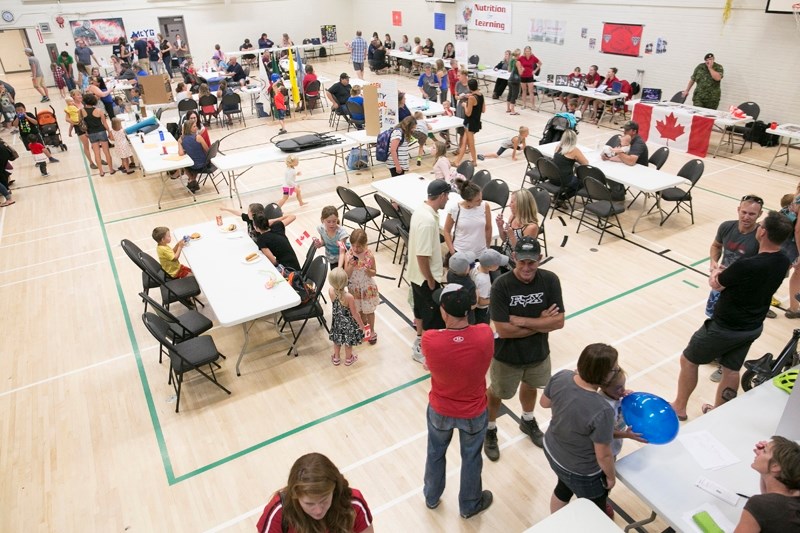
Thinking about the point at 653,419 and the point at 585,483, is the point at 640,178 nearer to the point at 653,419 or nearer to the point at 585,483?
the point at 653,419

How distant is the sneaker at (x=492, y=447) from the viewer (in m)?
4.20

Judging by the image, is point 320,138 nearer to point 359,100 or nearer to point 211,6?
point 359,100

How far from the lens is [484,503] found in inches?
149

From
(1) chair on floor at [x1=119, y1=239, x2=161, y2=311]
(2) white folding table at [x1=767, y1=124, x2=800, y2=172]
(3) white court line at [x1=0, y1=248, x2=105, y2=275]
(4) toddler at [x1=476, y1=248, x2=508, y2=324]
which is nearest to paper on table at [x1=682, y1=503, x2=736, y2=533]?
(4) toddler at [x1=476, y1=248, x2=508, y2=324]

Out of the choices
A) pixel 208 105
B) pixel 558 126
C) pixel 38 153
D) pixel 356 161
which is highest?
pixel 558 126

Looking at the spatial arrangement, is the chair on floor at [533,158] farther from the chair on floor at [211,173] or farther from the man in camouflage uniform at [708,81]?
the man in camouflage uniform at [708,81]

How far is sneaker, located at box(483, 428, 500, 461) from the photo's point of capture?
4195 mm

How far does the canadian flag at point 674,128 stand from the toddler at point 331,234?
8.84 metres

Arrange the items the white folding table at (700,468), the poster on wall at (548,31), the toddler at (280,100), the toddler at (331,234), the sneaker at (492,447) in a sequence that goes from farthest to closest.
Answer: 1. the poster on wall at (548,31)
2. the toddler at (280,100)
3. the toddler at (331,234)
4. the sneaker at (492,447)
5. the white folding table at (700,468)

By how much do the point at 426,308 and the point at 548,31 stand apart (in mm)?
14116

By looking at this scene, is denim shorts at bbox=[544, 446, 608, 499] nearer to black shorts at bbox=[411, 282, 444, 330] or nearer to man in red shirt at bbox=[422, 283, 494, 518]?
man in red shirt at bbox=[422, 283, 494, 518]

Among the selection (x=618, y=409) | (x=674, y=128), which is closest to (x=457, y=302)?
(x=618, y=409)

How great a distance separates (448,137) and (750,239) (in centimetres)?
822

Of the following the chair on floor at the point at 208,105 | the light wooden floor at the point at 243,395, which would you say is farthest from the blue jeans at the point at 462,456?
the chair on floor at the point at 208,105
